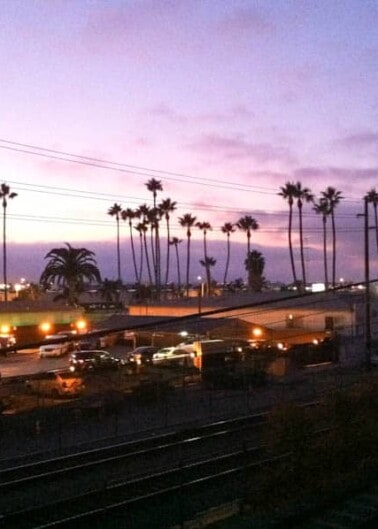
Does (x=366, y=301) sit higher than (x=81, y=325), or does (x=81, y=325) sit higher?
(x=366, y=301)

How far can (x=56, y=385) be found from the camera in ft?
103

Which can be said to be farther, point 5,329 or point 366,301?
point 5,329

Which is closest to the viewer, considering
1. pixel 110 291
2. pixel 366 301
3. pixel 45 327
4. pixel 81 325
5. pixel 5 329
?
pixel 366 301

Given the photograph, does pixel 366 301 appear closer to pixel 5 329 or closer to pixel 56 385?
pixel 56 385

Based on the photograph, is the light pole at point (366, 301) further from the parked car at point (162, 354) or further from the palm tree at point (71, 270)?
the palm tree at point (71, 270)

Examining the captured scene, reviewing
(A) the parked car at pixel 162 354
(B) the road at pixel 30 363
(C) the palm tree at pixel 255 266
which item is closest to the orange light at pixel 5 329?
(B) the road at pixel 30 363

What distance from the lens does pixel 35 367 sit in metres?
50.3

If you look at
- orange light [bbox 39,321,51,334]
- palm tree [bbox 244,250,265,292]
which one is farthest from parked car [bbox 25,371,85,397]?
palm tree [bbox 244,250,265,292]

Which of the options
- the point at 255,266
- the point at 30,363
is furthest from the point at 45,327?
the point at 255,266

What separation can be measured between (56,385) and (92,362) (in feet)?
33.2

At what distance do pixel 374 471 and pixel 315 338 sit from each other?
40.0 metres

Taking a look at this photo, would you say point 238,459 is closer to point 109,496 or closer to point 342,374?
point 109,496

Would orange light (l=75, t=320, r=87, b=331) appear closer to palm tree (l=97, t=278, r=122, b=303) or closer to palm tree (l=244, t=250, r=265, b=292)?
palm tree (l=97, t=278, r=122, b=303)

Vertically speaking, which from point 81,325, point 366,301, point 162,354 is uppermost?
point 366,301
